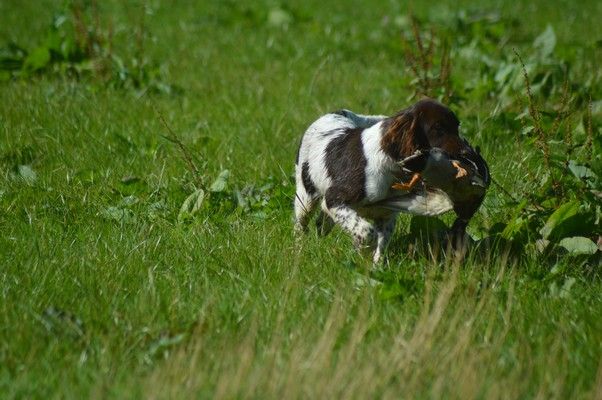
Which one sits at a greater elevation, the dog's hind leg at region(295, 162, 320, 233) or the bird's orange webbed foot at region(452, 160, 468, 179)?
the bird's orange webbed foot at region(452, 160, 468, 179)

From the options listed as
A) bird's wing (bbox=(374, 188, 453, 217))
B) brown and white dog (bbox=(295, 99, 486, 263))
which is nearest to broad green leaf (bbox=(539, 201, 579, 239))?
brown and white dog (bbox=(295, 99, 486, 263))

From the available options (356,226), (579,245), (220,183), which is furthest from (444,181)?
(220,183)

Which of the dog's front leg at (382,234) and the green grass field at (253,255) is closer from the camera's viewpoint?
the green grass field at (253,255)

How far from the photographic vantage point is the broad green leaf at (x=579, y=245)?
470 centimetres

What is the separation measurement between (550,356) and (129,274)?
1951 millimetres

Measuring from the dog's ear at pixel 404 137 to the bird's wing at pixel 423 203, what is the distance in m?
0.20

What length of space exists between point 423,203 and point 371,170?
385 millimetres

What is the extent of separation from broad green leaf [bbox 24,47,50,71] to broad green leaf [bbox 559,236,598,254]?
544 centimetres

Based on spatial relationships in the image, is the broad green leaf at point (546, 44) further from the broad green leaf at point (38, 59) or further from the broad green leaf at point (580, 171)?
the broad green leaf at point (38, 59)

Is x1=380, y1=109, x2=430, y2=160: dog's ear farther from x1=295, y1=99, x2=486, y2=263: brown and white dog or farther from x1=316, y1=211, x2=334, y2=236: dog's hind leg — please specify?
x1=316, y1=211, x2=334, y2=236: dog's hind leg

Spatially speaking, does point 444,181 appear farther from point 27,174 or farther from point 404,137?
point 27,174

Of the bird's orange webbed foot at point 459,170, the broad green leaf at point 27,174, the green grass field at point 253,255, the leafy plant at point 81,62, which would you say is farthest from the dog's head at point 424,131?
the leafy plant at point 81,62

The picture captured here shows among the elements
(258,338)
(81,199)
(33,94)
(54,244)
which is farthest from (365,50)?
(258,338)

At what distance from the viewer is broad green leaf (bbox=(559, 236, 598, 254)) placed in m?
4.70
